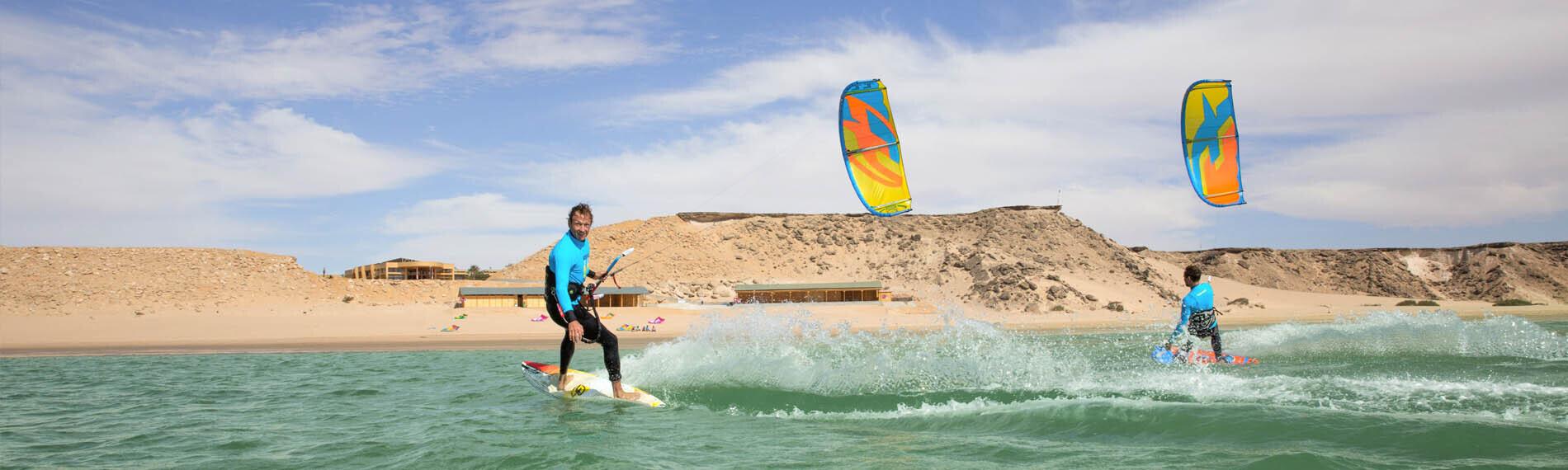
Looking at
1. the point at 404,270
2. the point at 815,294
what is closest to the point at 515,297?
the point at 815,294

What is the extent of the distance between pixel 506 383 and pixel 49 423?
4600 mm

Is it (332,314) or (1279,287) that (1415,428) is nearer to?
(332,314)

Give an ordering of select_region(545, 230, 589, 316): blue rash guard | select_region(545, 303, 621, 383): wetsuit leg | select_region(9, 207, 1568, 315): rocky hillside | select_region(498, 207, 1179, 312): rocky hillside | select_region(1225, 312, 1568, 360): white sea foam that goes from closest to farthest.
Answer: select_region(545, 230, 589, 316): blue rash guard < select_region(545, 303, 621, 383): wetsuit leg < select_region(1225, 312, 1568, 360): white sea foam < select_region(9, 207, 1568, 315): rocky hillside < select_region(498, 207, 1179, 312): rocky hillside

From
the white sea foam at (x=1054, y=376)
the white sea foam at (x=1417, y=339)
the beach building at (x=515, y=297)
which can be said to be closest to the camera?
the white sea foam at (x=1054, y=376)

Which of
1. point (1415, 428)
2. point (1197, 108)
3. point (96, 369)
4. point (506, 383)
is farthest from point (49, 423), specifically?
point (1197, 108)

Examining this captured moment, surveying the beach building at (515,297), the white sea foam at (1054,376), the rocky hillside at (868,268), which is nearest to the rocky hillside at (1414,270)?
the rocky hillside at (868,268)

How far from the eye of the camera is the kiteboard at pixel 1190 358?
11.4m

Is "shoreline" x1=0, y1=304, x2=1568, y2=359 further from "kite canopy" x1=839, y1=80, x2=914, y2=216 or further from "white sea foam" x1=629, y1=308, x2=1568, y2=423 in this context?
"kite canopy" x1=839, y1=80, x2=914, y2=216

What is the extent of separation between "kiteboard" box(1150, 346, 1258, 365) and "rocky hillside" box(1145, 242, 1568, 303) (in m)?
52.7

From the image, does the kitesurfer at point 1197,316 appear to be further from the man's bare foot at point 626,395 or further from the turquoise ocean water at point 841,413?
the man's bare foot at point 626,395

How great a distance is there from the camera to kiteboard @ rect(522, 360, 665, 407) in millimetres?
9226

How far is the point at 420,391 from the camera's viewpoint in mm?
10414

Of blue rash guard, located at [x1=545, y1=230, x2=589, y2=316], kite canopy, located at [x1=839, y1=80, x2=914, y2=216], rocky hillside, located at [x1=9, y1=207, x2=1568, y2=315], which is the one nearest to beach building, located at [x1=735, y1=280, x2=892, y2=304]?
rocky hillside, located at [x1=9, y1=207, x2=1568, y2=315]

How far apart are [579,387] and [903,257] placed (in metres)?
46.3
